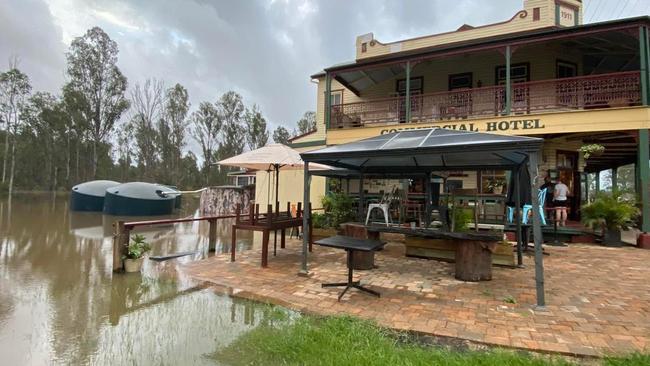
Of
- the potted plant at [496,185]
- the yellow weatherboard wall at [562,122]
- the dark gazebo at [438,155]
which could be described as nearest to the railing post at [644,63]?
the yellow weatherboard wall at [562,122]

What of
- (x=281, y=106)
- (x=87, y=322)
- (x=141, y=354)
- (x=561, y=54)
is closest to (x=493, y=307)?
(x=141, y=354)

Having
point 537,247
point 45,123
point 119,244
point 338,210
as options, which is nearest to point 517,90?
point 338,210

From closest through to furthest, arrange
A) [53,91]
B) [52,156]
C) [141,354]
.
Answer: [141,354] → [53,91] → [52,156]

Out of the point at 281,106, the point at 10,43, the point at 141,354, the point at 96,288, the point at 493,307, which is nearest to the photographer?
the point at 141,354

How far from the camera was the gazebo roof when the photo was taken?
4.30 metres

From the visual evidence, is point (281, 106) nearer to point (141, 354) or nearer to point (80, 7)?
point (80, 7)

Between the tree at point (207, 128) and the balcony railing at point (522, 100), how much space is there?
30.2m

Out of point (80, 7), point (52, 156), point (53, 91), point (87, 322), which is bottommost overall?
point (87, 322)

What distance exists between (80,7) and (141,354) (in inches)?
720

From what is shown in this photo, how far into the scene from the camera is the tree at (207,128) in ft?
131

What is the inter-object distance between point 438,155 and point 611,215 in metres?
6.11

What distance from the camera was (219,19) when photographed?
1811cm

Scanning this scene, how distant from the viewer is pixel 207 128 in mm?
40344

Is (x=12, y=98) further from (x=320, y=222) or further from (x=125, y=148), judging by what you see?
(x=320, y=222)
